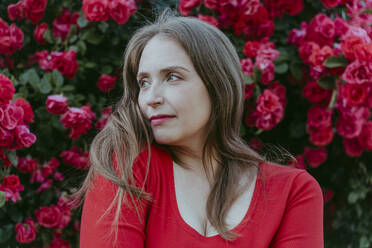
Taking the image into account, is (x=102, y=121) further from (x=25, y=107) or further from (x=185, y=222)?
(x=185, y=222)

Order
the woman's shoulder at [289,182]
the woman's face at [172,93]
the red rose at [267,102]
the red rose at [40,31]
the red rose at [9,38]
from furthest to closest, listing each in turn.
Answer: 1. the red rose at [40,31]
2. the red rose at [267,102]
3. the red rose at [9,38]
4. the woman's shoulder at [289,182]
5. the woman's face at [172,93]

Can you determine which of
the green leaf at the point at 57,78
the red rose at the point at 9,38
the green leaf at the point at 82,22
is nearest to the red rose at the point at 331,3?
the green leaf at the point at 82,22

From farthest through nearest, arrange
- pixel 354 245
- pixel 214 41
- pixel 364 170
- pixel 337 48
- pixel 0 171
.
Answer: pixel 354 245 < pixel 364 170 < pixel 337 48 < pixel 0 171 < pixel 214 41

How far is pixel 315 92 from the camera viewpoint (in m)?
2.37

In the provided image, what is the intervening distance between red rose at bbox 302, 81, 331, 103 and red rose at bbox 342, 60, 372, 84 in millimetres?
213

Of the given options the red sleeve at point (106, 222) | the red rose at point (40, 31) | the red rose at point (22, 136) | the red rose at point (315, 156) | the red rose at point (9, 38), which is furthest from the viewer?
the red rose at point (315, 156)

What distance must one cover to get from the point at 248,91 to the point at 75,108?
0.85 meters

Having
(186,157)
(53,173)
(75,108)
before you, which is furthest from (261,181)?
(53,173)

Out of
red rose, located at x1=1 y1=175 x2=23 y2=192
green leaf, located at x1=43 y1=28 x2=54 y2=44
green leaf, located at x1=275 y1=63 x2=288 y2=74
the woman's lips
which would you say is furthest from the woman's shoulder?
green leaf, located at x1=43 y1=28 x2=54 y2=44

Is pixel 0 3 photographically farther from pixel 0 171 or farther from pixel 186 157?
pixel 186 157

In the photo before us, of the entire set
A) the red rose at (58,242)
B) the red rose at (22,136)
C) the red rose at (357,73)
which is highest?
the red rose at (357,73)

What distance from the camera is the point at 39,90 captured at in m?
2.18

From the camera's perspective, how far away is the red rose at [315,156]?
2.48m

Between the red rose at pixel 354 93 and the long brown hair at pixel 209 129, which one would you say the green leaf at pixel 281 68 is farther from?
the long brown hair at pixel 209 129
